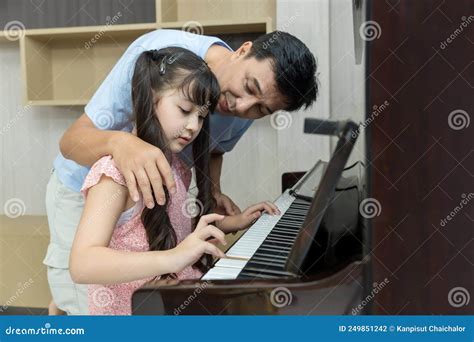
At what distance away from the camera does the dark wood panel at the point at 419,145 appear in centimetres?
38

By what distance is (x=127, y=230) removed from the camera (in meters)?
0.58

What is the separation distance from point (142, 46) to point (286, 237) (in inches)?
13.8

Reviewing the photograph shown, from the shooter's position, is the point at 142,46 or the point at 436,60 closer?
the point at 436,60

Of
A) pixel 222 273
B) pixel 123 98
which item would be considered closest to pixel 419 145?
pixel 222 273

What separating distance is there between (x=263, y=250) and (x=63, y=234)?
452mm

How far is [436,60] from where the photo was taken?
39cm

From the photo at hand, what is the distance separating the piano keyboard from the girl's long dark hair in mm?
82

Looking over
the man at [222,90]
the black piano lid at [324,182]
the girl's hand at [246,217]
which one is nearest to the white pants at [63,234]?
the man at [222,90]

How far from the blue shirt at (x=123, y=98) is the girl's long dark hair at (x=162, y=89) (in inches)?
1.4

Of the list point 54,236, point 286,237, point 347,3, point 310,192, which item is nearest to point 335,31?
point 347,3

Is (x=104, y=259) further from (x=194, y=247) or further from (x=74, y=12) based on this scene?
(x=74, y=12)

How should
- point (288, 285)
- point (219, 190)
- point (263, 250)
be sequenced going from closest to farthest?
1. point (288, 285)
2. point (263, 250)
3. point (219, 190)

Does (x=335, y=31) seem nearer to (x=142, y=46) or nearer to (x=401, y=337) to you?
(x=142, y=46)

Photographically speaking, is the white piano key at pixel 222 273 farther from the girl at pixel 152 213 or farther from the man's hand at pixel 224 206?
the man's hand at pixel 224 206
